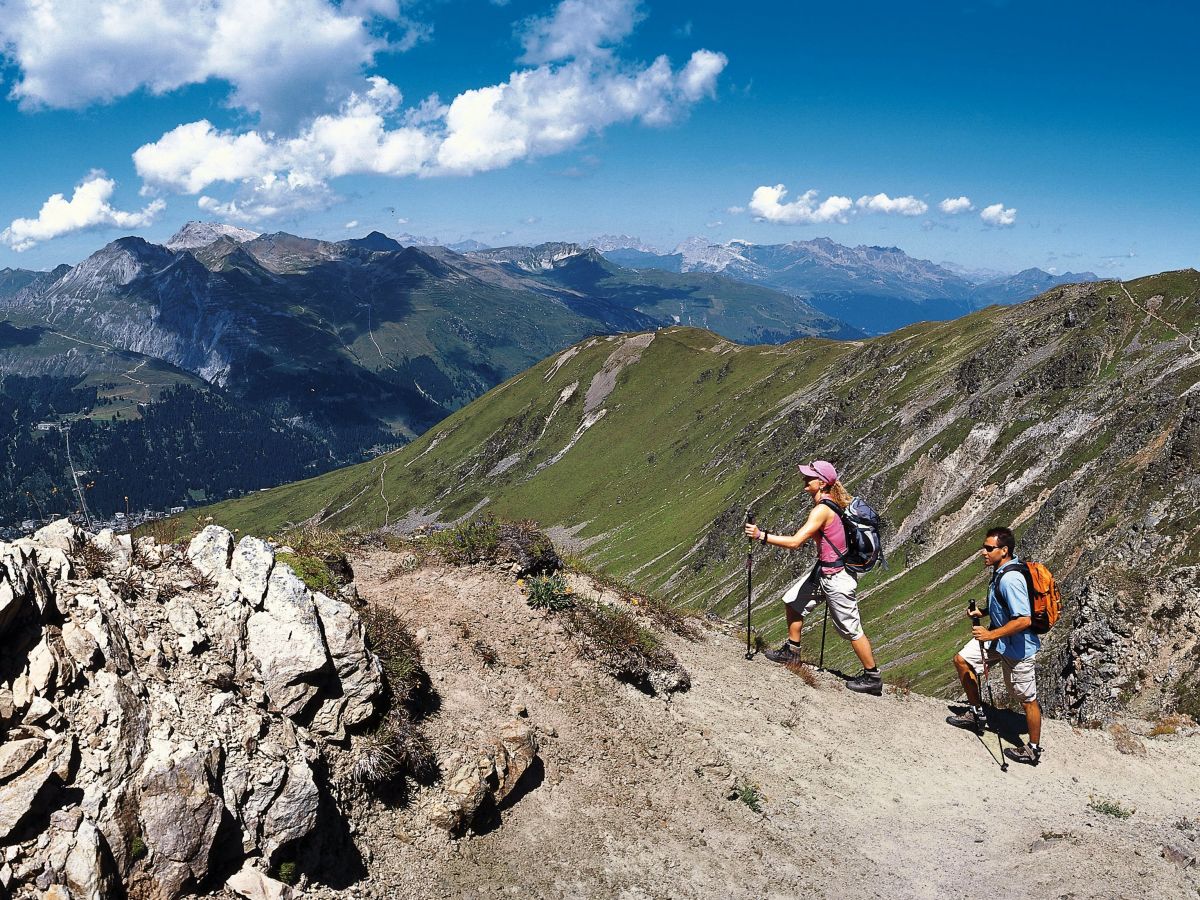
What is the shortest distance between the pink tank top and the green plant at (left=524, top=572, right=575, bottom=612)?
576 cm

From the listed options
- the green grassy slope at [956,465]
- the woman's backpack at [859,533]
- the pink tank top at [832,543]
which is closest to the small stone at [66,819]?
the pink tank top at [832,543]

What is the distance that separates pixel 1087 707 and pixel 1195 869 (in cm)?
1184

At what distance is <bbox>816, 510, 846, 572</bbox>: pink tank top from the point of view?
14.3 meters

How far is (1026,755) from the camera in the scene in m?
14.1

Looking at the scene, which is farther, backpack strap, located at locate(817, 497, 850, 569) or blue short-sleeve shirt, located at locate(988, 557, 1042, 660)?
backpack strap, located at locate(817, 497, 850, 569)

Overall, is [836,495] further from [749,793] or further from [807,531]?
[749,793]

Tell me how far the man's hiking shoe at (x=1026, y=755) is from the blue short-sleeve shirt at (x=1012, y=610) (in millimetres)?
2237

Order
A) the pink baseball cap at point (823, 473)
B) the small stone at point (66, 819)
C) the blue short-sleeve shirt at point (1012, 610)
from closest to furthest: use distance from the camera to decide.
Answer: the small stone at point (66, 819)
the blue short-sleeve shirt at point (1012, 610)
the pink baseball cap at point (823, 473)

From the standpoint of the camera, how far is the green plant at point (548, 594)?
1590cm

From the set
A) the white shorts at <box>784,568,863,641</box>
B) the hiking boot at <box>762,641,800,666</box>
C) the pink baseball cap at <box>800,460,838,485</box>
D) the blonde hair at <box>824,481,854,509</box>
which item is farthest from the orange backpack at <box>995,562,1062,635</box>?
the hiking boot at <box>762,641,800,666</box>

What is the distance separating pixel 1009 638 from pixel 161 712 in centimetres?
1437

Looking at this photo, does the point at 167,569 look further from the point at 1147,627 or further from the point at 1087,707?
the point at 1147,627

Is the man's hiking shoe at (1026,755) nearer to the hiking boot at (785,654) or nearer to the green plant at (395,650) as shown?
the hiking boot at (785,654)

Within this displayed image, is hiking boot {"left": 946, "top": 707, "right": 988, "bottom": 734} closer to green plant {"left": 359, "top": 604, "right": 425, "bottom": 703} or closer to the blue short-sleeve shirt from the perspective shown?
the blue short-sleeve shirt
